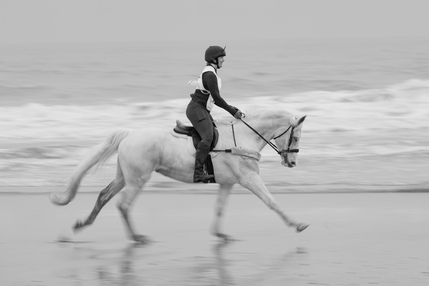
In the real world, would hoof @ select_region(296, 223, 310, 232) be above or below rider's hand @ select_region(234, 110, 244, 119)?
below

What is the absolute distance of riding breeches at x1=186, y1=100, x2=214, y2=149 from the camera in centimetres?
859

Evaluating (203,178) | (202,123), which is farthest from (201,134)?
(203,178)

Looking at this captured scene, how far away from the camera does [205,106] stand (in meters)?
8.83

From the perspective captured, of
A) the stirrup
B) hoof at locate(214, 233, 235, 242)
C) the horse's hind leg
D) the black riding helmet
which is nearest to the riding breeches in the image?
the stirrup

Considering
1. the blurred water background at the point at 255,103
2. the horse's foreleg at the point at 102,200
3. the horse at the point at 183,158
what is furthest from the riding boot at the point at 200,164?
the blurred water background at the point at 255,103

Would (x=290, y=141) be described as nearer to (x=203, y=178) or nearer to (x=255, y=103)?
(x=203, y=178)

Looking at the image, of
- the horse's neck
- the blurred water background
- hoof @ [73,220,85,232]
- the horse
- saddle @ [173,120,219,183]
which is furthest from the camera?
the blurred water background

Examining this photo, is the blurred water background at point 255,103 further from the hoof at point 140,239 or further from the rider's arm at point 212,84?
the rider's arm at point 212,84

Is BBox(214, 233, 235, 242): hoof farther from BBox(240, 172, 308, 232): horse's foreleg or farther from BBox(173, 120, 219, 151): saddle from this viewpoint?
BBox(173, 120, 219, 151): saddle

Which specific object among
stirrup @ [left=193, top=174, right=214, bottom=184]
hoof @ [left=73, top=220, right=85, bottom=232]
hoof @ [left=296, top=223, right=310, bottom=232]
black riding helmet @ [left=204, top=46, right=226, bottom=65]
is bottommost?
hoof @ [left=73, top=220, right=85, bottom=232]

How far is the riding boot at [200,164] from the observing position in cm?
856

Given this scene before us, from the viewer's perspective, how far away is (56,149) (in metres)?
16.6

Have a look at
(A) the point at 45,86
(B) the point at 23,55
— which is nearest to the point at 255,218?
(A) the point at 45,86

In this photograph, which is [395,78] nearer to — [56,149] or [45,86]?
[45,86]
